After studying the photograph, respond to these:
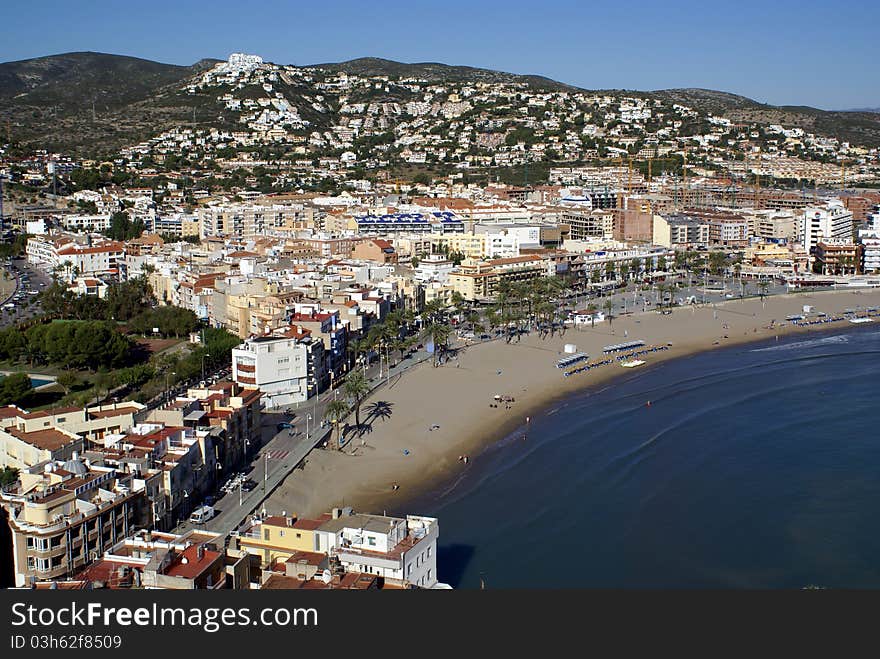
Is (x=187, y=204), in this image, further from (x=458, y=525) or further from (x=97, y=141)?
(x=458, y=525)

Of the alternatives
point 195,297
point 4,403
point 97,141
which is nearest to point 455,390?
point 4,403

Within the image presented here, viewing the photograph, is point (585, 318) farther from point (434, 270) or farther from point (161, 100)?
point (161, 100)

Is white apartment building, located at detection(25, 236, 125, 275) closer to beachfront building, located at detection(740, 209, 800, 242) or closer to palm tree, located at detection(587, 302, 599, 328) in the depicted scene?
palm tree, located at detection(587, 302, 599, 328)

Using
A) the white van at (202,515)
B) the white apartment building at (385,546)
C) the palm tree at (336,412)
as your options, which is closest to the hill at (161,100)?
the palm tree at (336,412)

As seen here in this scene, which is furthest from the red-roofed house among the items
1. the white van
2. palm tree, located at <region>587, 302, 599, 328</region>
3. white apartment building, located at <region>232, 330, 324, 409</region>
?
the white van

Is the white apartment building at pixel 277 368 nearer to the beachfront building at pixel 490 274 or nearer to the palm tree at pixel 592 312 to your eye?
the palm tree at pixel 592 312

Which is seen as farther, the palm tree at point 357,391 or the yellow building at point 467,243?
the yellow building at point 467,243

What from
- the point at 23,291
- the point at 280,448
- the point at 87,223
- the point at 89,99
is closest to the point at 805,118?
the point at 89,99
